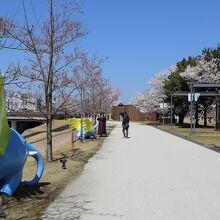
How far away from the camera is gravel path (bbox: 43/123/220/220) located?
283 inches

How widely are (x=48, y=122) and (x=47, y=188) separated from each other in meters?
4.85

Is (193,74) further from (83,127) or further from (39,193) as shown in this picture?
(39,193)

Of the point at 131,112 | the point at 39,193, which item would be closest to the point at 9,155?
the point at 39,193

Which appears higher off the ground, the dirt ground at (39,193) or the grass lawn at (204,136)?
the grass lawn at (204,136)

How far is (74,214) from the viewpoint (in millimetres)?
7047

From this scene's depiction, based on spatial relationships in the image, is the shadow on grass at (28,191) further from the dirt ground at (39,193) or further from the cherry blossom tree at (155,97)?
the cherry blossom tree at (155,97)

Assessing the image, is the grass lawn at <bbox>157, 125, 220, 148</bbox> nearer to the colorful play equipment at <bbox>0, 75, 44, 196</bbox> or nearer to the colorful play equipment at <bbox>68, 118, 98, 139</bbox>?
the colorful play equipment at <bbox>68, 118, 98, 139</bbox>

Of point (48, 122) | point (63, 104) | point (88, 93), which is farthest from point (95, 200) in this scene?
point (88, 93)

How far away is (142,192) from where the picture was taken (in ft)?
29.9

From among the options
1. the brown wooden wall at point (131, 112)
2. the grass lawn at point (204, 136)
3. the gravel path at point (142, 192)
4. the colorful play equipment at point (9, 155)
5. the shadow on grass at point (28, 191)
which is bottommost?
the gravel path at point (142, 192)

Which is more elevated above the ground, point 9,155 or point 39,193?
point 9,155

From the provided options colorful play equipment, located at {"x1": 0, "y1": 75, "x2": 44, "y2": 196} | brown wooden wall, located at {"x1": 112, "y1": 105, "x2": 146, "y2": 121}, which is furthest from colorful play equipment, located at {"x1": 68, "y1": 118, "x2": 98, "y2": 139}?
brown wooden wall, located at {"x1": 112, "y1": 105, "x2": 146, "y2": 121}

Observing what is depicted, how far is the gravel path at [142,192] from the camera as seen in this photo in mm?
7195

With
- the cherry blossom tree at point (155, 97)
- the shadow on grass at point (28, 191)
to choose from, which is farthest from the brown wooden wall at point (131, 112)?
the shadow on grass at point (28, 191)
